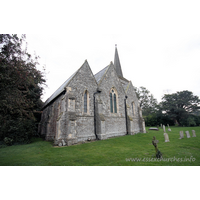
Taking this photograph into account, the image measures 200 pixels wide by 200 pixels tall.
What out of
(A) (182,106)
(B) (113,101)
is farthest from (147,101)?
(B) (113,101)

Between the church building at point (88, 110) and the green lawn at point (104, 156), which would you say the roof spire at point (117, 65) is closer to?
the church building at point (88, 110)

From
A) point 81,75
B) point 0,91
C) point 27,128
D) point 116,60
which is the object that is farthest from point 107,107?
point 116,60

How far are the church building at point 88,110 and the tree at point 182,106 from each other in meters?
26.7

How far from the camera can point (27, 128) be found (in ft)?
45.3

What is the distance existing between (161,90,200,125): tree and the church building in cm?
2675

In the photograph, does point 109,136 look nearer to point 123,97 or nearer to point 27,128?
point 123,97

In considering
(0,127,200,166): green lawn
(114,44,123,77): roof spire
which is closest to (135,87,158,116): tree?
(114,44,123,77): roof spire

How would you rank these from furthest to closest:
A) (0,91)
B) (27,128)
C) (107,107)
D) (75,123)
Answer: (107,107) < (27,128) < (75,123) < (0,91)

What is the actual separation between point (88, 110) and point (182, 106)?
38537 mm

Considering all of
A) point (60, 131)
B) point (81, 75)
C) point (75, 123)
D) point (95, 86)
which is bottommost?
point (60, 131)

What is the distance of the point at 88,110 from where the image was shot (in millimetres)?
13195

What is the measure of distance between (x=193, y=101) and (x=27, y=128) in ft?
152

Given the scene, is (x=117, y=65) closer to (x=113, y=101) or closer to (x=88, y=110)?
(x=113, y=101)

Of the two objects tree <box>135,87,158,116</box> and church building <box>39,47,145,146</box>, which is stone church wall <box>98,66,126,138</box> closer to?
church building <box>39,47,145,146</box>
